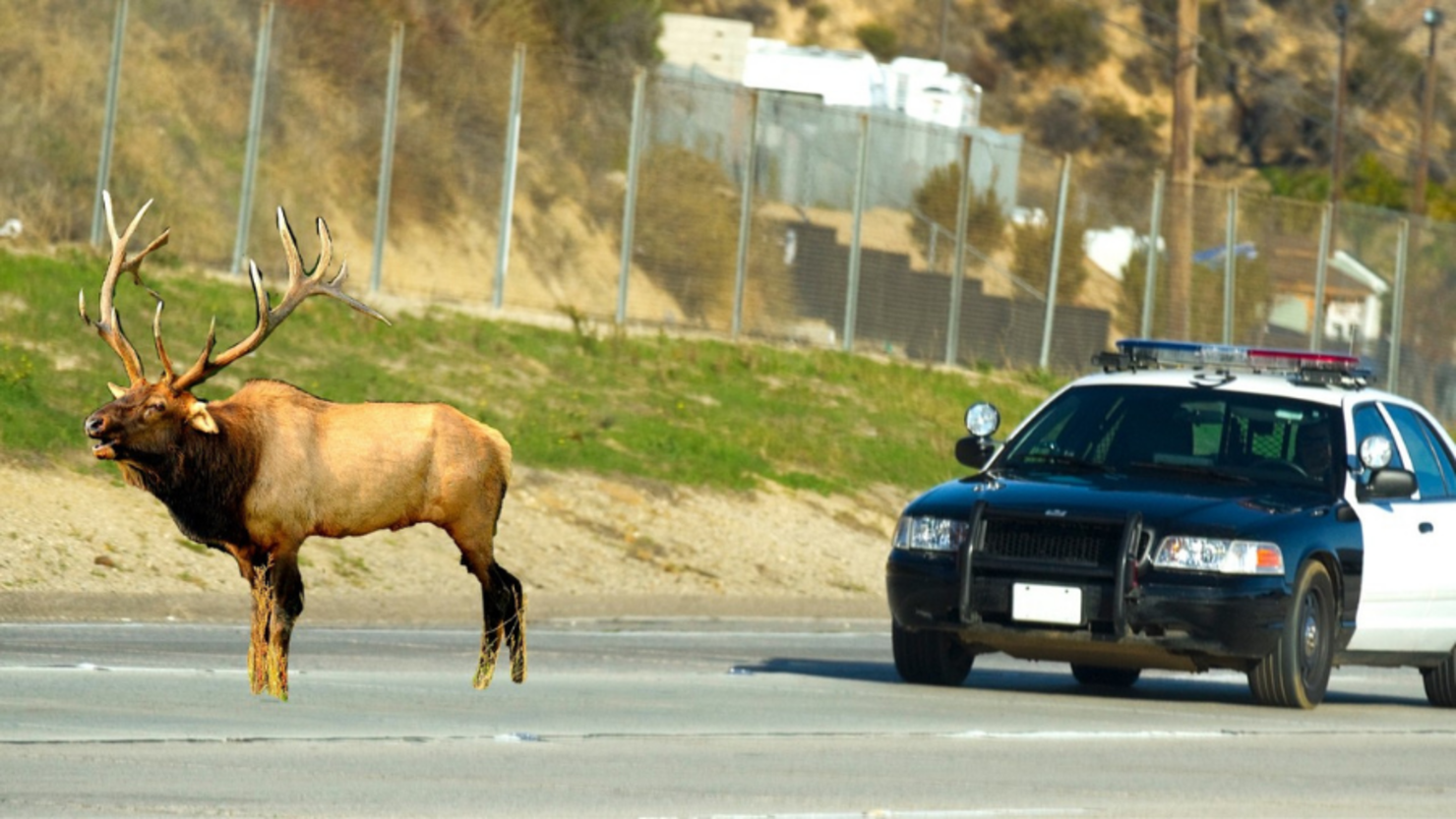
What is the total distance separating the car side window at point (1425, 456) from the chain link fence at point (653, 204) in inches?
398

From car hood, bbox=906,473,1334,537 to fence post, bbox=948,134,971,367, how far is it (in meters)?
24.6

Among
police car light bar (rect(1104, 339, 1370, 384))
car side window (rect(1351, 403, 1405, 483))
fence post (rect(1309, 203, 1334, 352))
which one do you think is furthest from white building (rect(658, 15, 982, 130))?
police car light bar (rect(1104, 339, 1370, 384))

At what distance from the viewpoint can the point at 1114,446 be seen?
1148cm

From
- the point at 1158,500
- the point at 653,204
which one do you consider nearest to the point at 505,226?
the point at 653,204

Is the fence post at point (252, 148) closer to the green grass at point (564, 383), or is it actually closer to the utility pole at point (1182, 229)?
the green grass at point (564, 383)

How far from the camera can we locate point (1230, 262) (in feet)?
130

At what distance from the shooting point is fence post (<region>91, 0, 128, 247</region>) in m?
22.8

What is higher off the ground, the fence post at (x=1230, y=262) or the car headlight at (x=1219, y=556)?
the fence post at (x=1230, y=262)

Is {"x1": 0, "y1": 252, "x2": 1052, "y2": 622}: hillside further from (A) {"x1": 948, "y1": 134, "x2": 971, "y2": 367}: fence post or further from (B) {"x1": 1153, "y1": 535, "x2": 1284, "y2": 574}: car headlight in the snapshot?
(B) {"x1": 1153, "y1": 535, "x2": 1284, "y2": 574}: car headlight

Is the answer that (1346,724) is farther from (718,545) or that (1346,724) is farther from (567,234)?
(567,234)

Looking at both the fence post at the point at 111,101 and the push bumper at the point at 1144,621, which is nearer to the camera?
the push bumper at the point at 1144,621

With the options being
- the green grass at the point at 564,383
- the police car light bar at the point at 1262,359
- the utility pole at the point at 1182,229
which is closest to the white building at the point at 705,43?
the utility pole at the point at 1182,229

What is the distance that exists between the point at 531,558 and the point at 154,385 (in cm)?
1634

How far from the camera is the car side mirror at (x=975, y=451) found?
1233 cm
